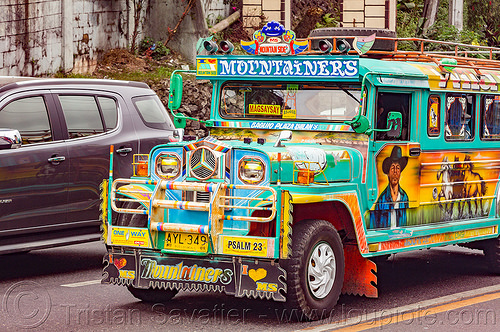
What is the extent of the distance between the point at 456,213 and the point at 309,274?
9.41ft

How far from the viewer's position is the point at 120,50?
69.8ft

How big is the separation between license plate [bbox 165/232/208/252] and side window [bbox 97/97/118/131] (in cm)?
330

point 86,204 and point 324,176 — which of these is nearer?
point 324,176

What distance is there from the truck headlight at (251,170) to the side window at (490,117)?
383cm

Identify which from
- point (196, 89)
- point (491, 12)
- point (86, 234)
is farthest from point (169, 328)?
point (491, 12)

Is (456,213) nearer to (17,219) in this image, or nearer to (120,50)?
(17,219)

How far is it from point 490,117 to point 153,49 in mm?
13296

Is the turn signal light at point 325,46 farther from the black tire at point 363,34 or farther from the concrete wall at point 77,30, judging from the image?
the concrete wall at point 77,30

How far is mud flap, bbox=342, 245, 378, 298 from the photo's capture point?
26.7ft

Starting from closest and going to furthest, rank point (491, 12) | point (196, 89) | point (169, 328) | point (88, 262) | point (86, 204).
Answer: point (169, 328) < point (86, 204) < point (88, 262) < point (196, 89) < point (491, 12)

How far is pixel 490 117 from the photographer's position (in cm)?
1034

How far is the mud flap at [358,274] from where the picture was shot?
815 cm

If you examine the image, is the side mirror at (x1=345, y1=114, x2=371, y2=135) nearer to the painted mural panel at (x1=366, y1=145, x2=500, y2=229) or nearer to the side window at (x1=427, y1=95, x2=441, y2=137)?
the painted mural panel at (x1=366, y1=145, x2=500, y2=229)

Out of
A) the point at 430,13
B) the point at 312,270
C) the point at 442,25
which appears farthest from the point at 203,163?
the point at 430,13
